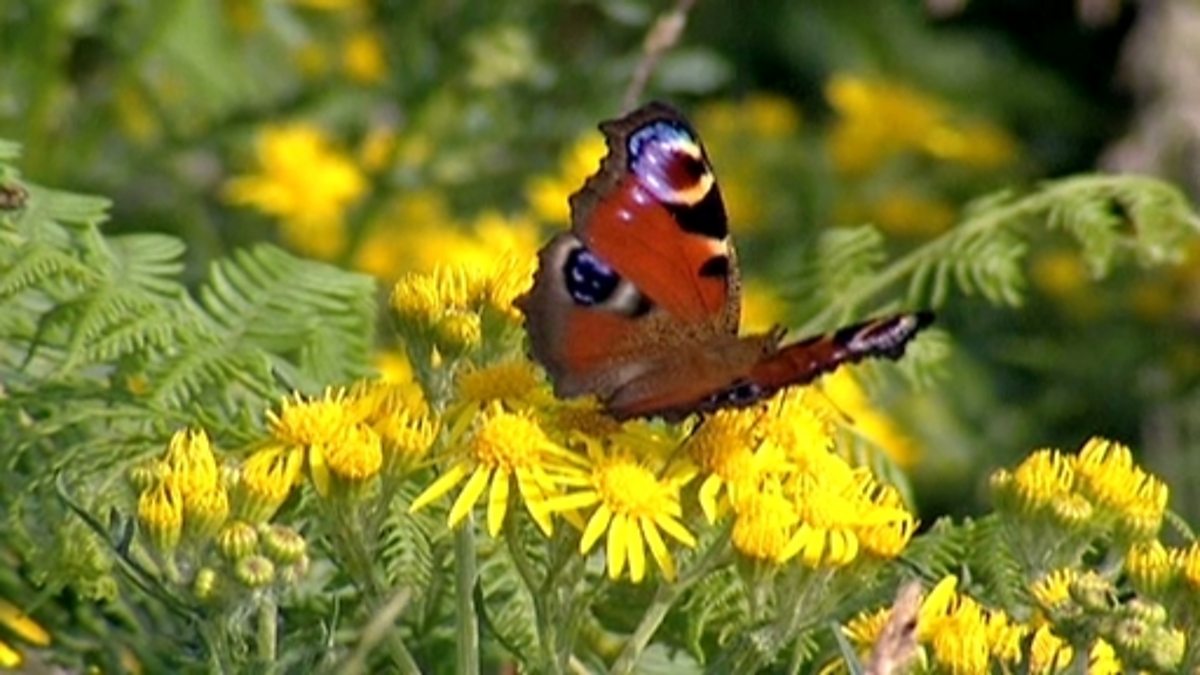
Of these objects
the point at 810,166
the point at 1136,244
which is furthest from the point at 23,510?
the point at 810,166

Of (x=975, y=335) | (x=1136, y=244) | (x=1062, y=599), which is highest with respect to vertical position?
(x=1062, y=599)

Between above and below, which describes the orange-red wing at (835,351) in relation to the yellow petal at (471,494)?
above

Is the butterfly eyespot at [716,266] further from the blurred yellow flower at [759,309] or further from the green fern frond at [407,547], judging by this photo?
Answer: the blurred yellow flower at [759,309]

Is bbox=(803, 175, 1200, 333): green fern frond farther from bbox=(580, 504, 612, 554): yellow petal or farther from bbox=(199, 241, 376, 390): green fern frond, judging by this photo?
bbox=(580, 504, 612, 554): yellow petal

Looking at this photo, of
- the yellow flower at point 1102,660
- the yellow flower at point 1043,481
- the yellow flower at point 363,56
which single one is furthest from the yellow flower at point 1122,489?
the yellow flower at point 363,56

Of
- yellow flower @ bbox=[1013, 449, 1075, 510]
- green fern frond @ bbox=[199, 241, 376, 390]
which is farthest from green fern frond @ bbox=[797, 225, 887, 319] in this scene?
yellow flower @ bbox=[1013, 449, 1075, 510]

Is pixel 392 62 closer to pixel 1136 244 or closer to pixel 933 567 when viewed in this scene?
pixel 1136 244

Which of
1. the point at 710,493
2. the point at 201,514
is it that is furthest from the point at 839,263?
the point at 201,514
